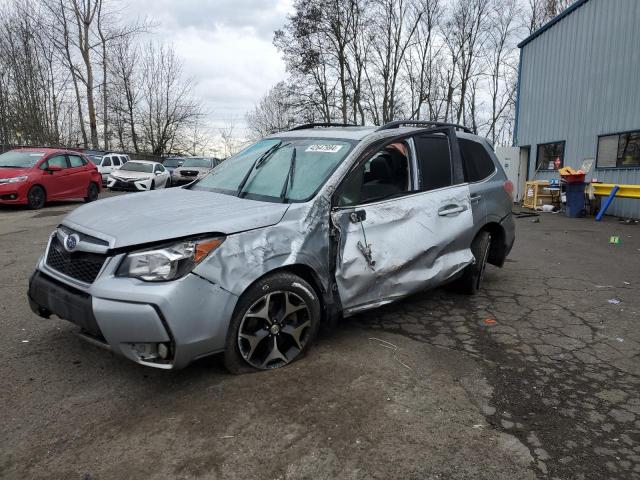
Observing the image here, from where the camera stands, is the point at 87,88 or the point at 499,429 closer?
the point at 499,429

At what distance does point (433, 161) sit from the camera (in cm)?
433

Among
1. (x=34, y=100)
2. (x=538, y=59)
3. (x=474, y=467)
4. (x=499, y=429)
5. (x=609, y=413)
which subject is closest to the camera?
(x=474, y=467)

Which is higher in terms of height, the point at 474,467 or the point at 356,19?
the point at 356,19

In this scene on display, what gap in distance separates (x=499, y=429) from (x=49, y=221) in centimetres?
1088

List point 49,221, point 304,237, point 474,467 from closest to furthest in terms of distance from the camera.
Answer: point 474,467 → point 304,237 → point 49,221

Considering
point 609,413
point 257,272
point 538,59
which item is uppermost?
point 538,59

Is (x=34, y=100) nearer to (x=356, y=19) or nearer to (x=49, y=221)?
(x=356, y=19)

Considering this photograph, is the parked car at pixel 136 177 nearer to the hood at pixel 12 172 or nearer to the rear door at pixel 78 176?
the rear door at pixel 78 176

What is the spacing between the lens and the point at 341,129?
14.2 ft

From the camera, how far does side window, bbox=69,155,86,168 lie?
1412cm

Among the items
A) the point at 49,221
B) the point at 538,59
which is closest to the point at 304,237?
the point at 49,221

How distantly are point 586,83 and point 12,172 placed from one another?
16.9 m

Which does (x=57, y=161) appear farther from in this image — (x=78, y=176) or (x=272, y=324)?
(x=272, y=324)

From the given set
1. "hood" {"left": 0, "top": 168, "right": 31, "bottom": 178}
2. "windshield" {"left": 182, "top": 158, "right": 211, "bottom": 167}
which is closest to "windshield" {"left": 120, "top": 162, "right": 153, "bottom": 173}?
"windshield" {"left": 182, "top": 158, "right": 211, "bottom": 167}
